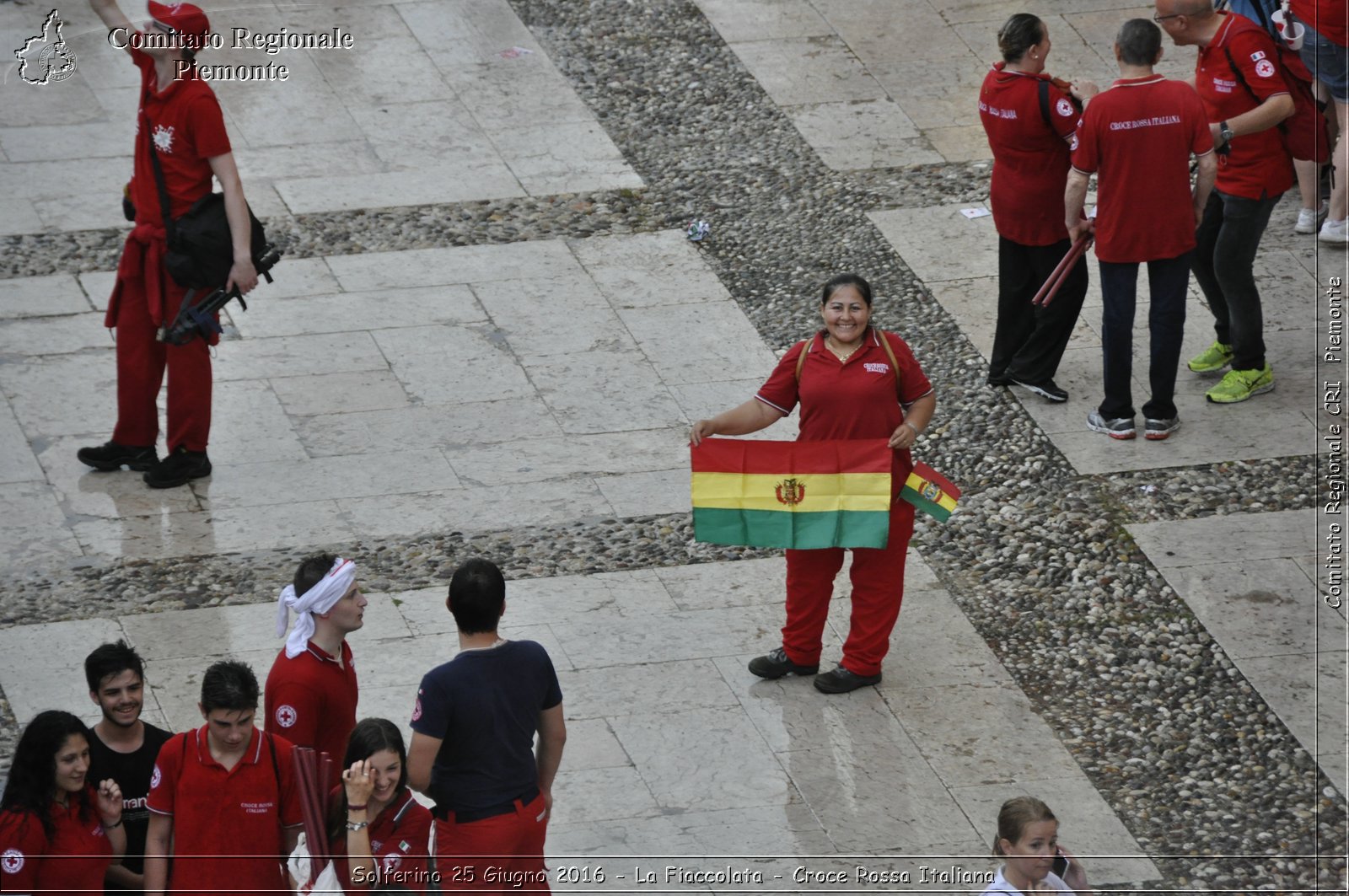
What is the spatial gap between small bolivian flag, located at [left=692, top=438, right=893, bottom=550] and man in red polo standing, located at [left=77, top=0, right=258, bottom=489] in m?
2.64

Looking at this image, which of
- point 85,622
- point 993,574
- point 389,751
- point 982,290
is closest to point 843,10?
point 982,290

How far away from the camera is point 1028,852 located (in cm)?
504

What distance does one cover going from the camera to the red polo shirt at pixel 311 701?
17.6ft

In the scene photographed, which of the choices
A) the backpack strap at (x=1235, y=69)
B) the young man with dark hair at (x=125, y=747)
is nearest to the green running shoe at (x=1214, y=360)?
the backpack strap at (x=1235, y=69)

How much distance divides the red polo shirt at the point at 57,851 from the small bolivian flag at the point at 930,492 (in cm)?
312

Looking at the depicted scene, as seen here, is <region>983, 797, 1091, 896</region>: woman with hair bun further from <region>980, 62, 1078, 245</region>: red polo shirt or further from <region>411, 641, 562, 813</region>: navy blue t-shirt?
<region>980, 62, 1078, 245</region>: red polo shirt

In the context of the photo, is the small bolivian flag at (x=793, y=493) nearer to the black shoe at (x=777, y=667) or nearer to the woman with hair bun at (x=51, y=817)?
the black shoe at (x=777, y=667)

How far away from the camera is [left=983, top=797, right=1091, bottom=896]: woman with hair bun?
503 cm

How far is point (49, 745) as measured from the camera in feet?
16.3

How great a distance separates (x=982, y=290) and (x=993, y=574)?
8.91 feet

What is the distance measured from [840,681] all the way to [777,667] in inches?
9.9

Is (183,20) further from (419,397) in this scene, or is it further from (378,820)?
(378,820)

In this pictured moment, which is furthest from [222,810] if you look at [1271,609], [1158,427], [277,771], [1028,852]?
[1158,427]

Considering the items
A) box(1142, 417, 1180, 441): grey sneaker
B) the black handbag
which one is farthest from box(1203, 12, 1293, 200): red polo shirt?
the black handbag
